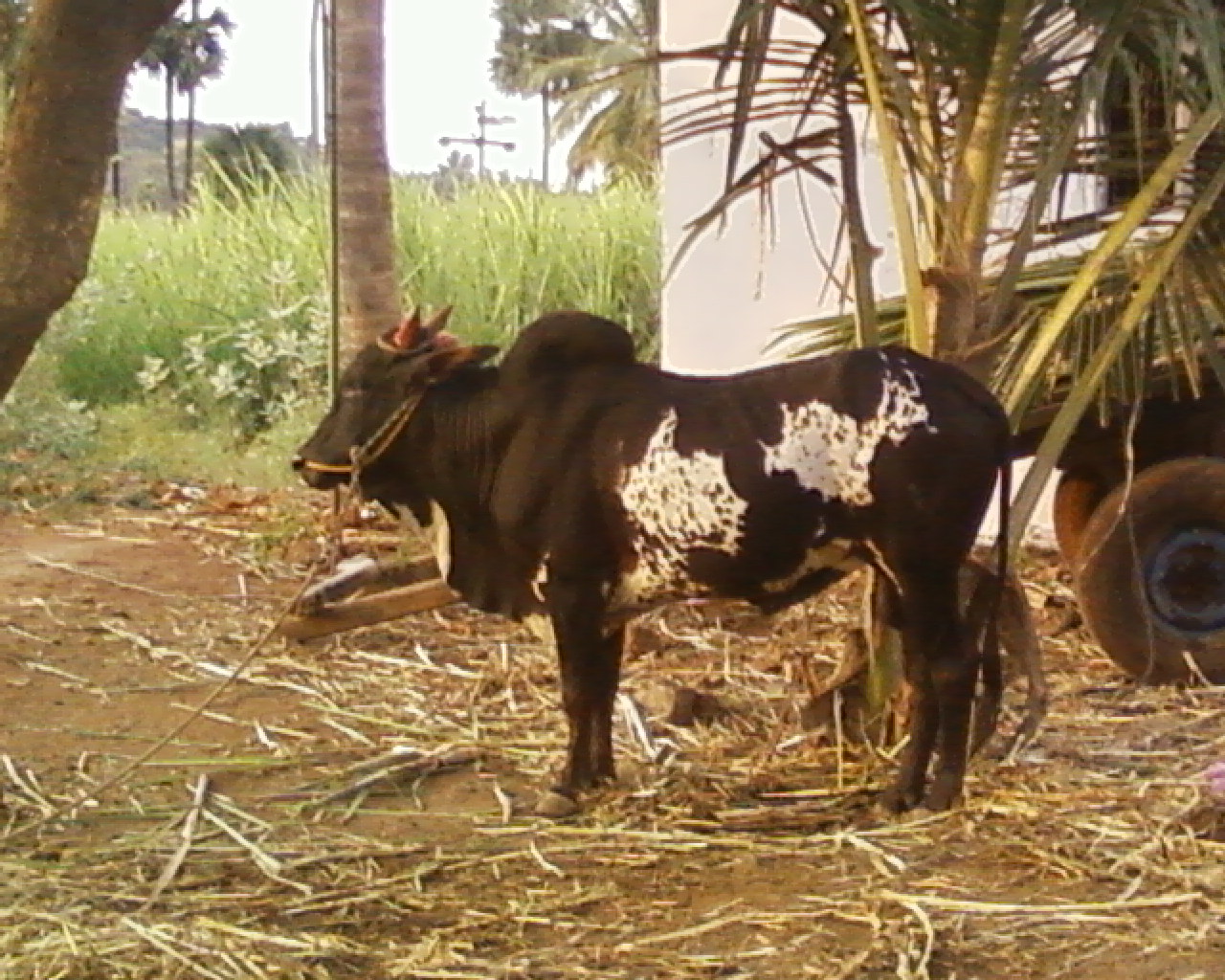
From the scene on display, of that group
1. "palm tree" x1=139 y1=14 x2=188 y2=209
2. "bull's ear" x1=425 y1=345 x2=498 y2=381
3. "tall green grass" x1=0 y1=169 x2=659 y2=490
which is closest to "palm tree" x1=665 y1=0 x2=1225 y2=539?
"bull's ear" x1=425 y1=345 x2=498 y2=381

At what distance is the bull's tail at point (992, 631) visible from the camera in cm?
447

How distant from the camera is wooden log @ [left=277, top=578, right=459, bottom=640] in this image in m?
5.77

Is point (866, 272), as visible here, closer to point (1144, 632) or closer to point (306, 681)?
point (1144, 632)

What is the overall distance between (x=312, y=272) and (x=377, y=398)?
958 cm

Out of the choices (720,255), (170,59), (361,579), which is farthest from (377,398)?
(170,59)

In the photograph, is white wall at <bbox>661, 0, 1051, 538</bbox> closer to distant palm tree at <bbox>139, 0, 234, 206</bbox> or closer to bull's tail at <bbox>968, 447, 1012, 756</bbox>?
bull's tail at <bbox>968, 447, 1012, 756</bbox>

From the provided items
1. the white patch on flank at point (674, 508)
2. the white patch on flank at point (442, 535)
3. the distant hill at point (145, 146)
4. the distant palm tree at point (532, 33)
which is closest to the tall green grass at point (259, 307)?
the white patch on flank at point (442, 535)

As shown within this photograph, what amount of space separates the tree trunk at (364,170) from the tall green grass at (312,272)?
4.40m

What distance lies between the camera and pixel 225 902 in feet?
13.1

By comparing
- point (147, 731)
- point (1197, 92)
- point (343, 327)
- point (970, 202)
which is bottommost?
point (147, 731)

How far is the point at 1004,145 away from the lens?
189 inches

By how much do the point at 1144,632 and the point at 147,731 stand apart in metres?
3.21

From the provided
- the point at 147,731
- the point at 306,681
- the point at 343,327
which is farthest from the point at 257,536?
the point at 147,731

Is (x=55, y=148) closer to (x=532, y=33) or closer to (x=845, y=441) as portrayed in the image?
(x=845, y=441)
